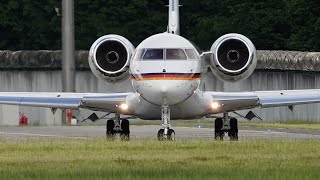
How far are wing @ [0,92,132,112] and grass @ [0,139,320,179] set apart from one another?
424 cm

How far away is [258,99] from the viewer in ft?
96.0

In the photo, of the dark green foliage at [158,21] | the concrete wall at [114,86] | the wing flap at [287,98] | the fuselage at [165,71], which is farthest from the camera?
the dark green foliage at [158,21]

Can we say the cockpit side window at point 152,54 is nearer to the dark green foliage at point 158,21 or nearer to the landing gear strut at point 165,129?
the landing gear strut at point 165,129

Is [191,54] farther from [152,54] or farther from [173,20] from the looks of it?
[173,20]

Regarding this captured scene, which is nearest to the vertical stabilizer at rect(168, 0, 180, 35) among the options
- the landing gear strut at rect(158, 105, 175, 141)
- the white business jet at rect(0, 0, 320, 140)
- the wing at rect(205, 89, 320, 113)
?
the white business jet at rect(0, 0, 320, 140)

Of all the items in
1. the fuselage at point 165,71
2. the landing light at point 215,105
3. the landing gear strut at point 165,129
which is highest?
the fuselage at point 165,71

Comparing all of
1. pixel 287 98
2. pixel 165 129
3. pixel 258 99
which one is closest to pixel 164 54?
pixel 165 129

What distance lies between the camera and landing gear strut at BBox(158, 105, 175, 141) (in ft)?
87.9

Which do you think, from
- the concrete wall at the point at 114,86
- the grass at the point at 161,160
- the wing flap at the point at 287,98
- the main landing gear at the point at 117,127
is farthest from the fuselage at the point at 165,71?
the concrete wall at the point at 114,86

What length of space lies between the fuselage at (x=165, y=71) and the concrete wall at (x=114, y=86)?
1767 cm

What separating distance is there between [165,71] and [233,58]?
2730 mm

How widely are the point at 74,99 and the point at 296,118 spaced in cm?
1906

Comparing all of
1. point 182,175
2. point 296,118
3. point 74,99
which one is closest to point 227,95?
point 74,99

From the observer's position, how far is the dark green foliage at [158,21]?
193ft
